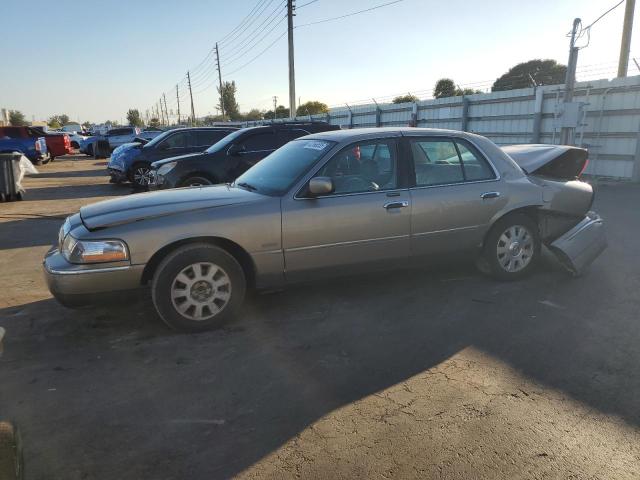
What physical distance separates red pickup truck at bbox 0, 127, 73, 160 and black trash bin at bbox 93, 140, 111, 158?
3643 millimetres

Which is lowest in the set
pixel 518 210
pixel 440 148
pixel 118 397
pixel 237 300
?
pixel 118 397

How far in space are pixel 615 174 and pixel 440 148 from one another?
9592 millimetres

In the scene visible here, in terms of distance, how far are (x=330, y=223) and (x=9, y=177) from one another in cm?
1117

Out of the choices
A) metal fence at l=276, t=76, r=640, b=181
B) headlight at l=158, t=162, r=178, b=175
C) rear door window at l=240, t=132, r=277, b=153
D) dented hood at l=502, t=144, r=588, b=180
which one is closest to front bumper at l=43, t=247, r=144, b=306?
dented hood at l=502, t=144, r=588, b=180

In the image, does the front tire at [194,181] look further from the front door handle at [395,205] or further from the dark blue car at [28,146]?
the dark blue car at [28,146]

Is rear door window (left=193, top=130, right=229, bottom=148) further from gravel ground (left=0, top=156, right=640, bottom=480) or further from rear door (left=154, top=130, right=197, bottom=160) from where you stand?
gravel ground (left=0, top=156, right=640, bottom=480)

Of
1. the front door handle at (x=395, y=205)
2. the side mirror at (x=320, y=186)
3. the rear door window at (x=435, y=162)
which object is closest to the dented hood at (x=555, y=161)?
the rear door window at (x=435, y=162)

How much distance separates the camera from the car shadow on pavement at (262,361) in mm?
2701

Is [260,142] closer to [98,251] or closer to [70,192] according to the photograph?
[98,251]

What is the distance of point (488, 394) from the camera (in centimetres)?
311

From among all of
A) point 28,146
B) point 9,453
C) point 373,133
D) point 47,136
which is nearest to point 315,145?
point 373,133

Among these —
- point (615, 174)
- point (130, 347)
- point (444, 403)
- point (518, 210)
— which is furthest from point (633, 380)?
point (615, 174)

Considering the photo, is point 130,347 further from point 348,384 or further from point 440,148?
point 440,148

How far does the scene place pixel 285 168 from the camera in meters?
4.70
